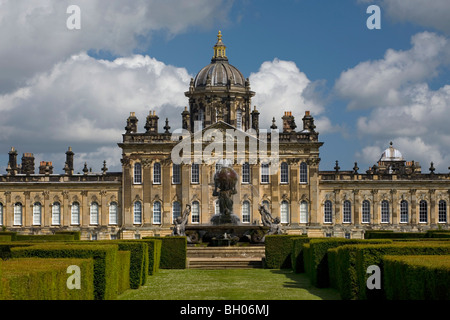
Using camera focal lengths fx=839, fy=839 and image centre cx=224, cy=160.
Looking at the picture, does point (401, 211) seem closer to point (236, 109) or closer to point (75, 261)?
point (236, 109)

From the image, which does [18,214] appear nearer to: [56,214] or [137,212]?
[56,214]

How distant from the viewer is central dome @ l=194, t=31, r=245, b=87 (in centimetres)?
6912

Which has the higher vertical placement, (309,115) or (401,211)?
(309,115)

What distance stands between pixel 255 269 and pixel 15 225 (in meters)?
36.4

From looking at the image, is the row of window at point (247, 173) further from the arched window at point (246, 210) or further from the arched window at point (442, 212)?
the arched window at point (442, 212)

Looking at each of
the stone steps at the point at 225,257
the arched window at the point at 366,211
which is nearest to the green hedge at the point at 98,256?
the stone steps at the point at 225,257

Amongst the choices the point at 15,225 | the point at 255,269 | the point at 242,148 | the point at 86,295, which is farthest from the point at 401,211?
the point at 86,295

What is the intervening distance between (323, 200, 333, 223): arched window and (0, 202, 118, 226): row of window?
1556 cm

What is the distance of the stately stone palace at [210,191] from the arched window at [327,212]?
75mm

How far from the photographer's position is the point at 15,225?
6291 centimetres

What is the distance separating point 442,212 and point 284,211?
482 inches

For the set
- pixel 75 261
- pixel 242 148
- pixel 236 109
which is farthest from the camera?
pixel 236 109

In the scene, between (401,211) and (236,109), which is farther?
(236,109)
